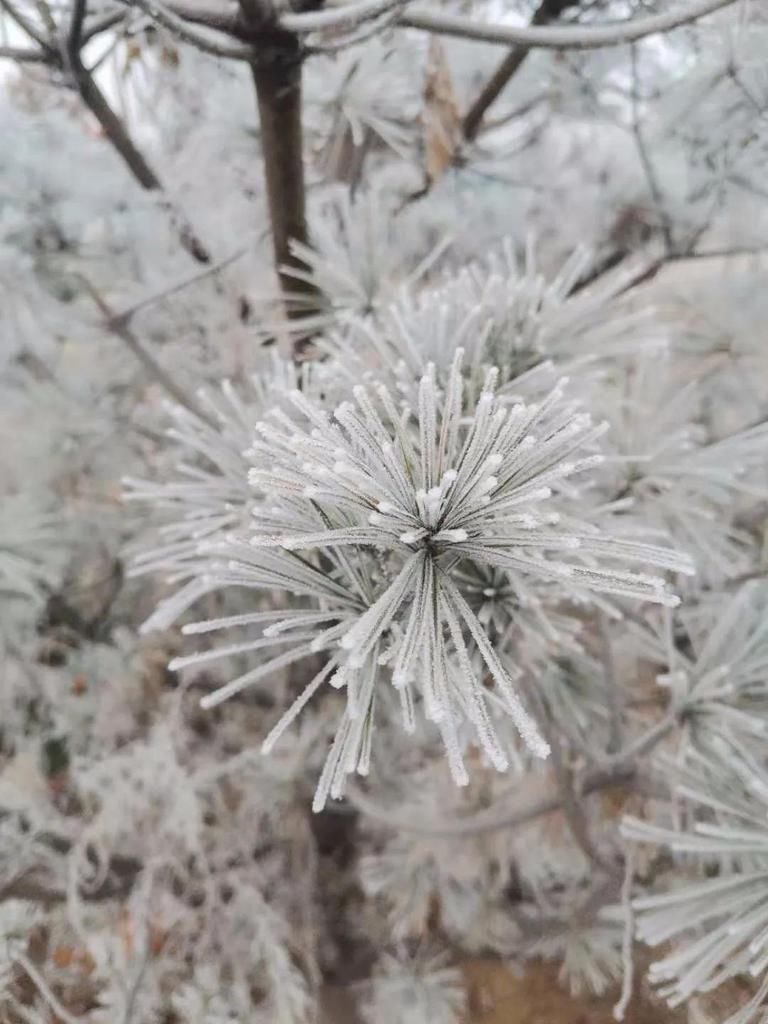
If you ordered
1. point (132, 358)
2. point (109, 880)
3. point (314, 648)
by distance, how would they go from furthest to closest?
point (132, 358) < point (109, 880) < point (314, 648)

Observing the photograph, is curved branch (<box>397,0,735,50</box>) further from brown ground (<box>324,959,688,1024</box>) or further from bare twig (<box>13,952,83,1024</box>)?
brown ground (<box>324,959,688,1024</box>)

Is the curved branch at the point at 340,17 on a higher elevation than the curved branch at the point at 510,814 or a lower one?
higher

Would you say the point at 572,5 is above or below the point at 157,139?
below

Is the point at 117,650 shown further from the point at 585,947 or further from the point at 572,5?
the point at 572,5

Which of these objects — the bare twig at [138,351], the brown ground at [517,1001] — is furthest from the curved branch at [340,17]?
the brown ground at [517,1001]

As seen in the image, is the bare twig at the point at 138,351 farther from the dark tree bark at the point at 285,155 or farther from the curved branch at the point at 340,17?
the curved branch at the point at 340,17

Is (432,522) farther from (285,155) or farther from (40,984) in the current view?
(40,984)

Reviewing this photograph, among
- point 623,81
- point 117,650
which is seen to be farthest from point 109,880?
point 623,81

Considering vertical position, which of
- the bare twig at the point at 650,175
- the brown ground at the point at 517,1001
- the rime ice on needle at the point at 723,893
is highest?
the bare twig at the point at 650,175
